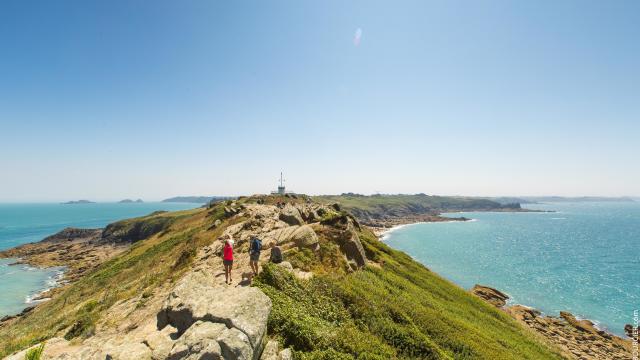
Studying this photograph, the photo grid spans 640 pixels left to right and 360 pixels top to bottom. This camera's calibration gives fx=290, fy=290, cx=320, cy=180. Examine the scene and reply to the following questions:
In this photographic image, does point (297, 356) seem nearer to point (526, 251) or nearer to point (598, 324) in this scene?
point (598, 324)

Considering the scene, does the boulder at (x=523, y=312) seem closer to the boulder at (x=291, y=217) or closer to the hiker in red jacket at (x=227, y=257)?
the boulder at (x=291, y=217)

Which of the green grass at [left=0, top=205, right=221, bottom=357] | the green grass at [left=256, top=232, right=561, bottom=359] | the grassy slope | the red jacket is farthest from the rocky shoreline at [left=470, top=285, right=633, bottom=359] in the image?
the green grass at [left=0, top=205, right=221, bottom=357]

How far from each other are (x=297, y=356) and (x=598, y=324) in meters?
69.0

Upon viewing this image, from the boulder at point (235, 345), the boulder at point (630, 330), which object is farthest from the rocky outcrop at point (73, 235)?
the boulder at point (630, 330)

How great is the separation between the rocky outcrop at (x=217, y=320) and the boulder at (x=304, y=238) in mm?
11982

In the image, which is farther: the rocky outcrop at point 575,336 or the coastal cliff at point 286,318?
the rocky outcrop at point 575,336

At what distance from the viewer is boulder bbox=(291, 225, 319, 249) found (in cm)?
2780

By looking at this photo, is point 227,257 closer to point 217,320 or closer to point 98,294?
point 217,320

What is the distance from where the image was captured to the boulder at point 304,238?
27797mm

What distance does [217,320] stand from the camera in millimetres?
12523

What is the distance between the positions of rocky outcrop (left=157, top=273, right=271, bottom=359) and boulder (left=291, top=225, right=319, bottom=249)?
11982 millimetres

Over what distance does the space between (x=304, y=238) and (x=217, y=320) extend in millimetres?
16075

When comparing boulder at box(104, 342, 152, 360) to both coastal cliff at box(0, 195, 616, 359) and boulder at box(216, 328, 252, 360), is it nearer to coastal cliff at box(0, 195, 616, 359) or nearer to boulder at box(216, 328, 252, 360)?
coastal cliff at box(0, 195, 616, 359)

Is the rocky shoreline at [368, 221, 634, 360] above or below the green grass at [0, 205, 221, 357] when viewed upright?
below
